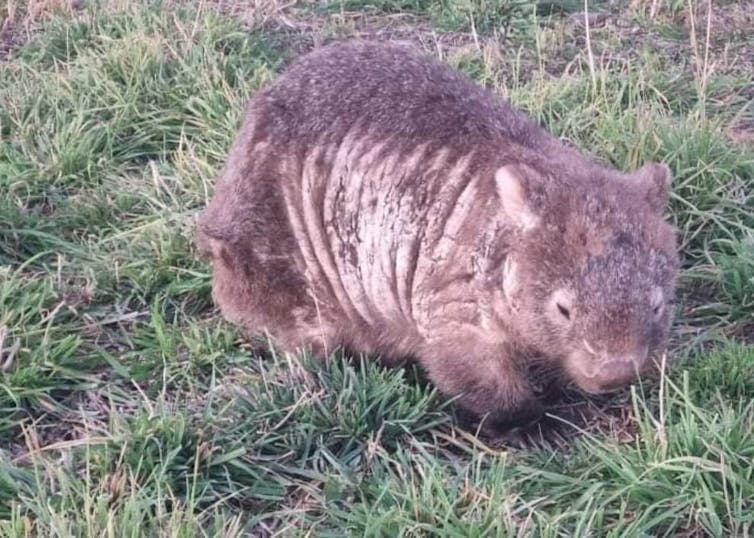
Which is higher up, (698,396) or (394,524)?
(394,524)

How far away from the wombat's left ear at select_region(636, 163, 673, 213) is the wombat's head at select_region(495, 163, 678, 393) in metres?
0.02

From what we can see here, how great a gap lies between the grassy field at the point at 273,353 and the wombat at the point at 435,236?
17 centimetres

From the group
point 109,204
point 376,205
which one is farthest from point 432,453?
point 109,204

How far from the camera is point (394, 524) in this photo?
349 centimetres

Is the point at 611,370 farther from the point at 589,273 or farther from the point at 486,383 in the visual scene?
the point at 486,383

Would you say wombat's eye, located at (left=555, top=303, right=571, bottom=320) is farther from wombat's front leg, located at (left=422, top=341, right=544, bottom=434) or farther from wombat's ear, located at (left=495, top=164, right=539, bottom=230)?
wombat's front leg, located at (left=422, top=341, right=544, bottom=434)

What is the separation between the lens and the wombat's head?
12.0ft

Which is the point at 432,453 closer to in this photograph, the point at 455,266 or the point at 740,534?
the point at 455,266

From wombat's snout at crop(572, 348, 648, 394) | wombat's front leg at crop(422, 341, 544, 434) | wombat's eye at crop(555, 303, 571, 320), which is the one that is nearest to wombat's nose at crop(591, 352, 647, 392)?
wombat's snout at crop(572, 348, 648, 394)

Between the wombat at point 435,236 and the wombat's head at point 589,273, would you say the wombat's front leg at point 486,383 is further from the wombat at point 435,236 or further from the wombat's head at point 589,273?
the wombat's head at point 589,273

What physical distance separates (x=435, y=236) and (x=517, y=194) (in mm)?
378

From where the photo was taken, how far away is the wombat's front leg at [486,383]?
4074mm

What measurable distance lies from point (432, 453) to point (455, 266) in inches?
23.6

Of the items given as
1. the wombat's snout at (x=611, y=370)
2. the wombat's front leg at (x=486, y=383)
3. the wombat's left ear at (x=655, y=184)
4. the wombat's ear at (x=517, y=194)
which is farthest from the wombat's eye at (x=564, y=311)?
the wombat's left ear at (x=655, y=184)
